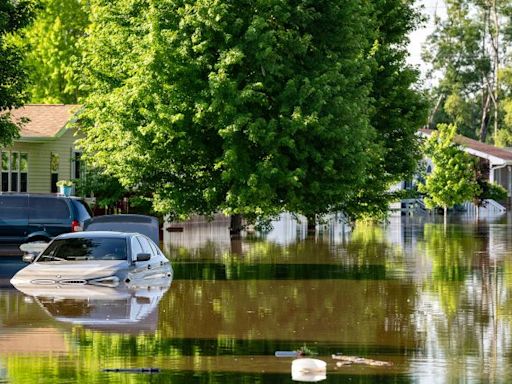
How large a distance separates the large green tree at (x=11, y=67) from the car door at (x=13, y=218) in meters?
2.38

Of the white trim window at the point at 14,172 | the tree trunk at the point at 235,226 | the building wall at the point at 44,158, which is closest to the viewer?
the tree trunk at the point at 235,226

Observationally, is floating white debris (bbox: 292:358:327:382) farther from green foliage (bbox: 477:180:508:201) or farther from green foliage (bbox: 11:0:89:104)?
green foliage (bbox: 477:180:508:201)

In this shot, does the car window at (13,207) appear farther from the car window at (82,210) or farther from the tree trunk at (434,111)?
the tree trunk at (434,111)

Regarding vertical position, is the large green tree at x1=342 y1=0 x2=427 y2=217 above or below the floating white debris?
above

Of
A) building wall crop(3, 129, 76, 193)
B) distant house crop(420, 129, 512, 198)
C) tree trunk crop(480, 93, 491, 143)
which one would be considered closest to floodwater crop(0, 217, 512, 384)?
building wall crop(3, 129, 76, 193)

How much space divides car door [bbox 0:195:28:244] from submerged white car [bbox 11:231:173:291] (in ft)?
39.4

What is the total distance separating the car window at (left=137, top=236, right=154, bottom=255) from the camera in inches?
1056

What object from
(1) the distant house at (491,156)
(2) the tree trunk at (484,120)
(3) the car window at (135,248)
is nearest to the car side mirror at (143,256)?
(3) the car window at (135,248)

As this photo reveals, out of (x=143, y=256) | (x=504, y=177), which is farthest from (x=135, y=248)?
(x=504, y=177)

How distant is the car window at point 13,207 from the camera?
38938 millimetres

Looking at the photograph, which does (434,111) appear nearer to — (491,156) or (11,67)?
(491,156)

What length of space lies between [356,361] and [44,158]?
45.0 m

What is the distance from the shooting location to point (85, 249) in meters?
26.4

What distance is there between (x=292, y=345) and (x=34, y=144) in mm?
42722
